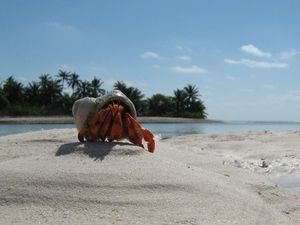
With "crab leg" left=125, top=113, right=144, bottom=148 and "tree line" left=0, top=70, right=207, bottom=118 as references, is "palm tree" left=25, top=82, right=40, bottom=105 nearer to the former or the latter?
"tree line" left=0, top=70, right=207, bottom=118

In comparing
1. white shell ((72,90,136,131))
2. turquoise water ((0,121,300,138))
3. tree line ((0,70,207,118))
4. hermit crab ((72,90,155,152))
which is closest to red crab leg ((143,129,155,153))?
hermit crab ((72,90,155,152))

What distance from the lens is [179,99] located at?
2726 inches

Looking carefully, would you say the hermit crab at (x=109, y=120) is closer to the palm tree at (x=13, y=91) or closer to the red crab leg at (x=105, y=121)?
the red crab leg at (x=105, y=121)

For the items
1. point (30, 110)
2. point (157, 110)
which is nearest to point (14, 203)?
point (30, 110)

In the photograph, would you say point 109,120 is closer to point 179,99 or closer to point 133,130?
point 133,130

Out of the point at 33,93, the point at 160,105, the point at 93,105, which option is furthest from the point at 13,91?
the point at 93,105

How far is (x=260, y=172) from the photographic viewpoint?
288 inches

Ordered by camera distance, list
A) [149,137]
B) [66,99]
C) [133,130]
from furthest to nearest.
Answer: [66,99]
[149,137]
[133,130]

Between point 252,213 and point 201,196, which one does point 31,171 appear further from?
point 252,213

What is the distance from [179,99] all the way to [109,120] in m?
63.8

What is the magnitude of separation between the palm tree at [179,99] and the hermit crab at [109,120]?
6247 cm

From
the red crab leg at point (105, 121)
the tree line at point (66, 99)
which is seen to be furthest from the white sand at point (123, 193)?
the tree line at point (66, 99)

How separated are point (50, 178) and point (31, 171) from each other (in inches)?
11.9

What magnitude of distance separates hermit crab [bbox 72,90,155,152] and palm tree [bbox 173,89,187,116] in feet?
205
